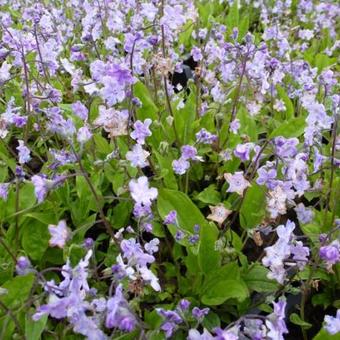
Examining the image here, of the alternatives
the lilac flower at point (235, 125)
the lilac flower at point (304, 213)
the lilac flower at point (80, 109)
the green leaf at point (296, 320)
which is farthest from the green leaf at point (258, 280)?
the lilac flower at point (80, 109)

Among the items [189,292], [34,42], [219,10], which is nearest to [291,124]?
[189,292]

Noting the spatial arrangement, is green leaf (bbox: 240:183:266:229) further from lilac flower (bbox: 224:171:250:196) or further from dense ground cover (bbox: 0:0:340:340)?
lilac flower (bbox: 224:171:250:196)

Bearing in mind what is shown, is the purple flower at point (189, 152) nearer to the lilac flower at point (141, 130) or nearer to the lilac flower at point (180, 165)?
the lilac flower at point (180, 165)

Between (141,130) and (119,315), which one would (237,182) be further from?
(119,315)

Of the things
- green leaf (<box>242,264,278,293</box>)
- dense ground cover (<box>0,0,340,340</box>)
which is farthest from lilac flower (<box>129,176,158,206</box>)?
green leaf (<box>242,264,278,293</box>)

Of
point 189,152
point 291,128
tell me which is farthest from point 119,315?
point 291,128

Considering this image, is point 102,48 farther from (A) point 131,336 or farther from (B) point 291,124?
(A) point 131,336
